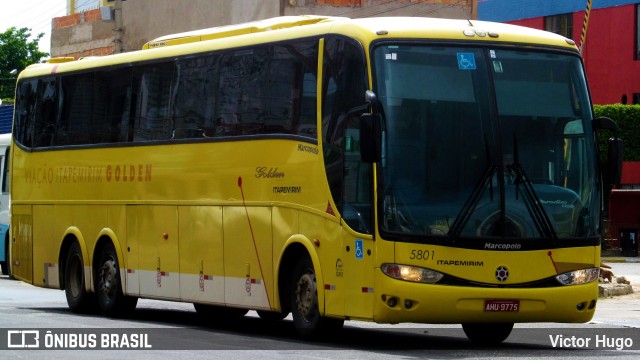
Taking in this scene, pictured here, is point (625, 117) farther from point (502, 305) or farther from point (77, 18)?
point (502, 305)

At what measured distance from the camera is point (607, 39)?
177ft

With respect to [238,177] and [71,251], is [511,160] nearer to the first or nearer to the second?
[238,177]

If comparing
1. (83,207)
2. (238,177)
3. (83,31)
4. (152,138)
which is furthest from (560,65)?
(83,31)

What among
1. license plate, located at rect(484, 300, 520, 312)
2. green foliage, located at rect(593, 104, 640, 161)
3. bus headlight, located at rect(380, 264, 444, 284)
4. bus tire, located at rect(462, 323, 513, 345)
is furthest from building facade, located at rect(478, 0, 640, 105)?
bus headlight, located at rect(380, 264, 444, 284)

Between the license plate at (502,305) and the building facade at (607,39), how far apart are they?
40486 mm

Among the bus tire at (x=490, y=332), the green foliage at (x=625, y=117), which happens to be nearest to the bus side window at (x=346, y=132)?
the bus tire at (x=490, y=332)

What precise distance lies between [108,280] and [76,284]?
101 centimetres

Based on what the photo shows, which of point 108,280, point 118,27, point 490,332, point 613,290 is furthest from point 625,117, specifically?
point 490,332

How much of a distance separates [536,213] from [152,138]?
6657mm

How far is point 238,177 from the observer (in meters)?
17.0

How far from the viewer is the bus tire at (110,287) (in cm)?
2005

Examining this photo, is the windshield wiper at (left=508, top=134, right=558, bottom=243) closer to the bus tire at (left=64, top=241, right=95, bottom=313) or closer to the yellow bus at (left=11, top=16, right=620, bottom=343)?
the yellow bus at (left=11, top=16, right=620, bottom=343)

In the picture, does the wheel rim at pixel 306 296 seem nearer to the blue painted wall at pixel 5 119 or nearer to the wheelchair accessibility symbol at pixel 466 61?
the wheelchair accessibility symbol at pixel 466 61

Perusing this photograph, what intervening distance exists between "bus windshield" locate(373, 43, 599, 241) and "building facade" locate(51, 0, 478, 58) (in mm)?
24050
